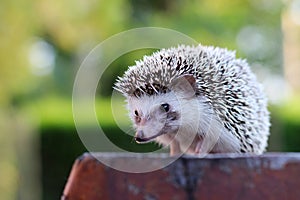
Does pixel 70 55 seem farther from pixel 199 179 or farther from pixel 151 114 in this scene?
pixel 199 179

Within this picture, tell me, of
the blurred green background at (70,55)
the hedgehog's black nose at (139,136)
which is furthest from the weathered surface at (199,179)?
the blurred green background at (70,55)

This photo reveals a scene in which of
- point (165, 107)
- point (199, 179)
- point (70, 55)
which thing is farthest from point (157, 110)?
point (70, 55)

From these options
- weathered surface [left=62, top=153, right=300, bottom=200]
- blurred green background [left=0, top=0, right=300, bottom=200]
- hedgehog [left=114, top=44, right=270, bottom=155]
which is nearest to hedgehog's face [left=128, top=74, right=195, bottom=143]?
hedgehog [left=114, top=44, right=270, bottom=155]

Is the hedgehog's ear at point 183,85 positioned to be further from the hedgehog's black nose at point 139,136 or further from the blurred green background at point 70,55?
the blurred green background at point 70,55

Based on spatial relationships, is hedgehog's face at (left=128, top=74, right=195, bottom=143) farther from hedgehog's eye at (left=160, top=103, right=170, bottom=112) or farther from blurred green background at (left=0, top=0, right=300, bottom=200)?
blurred green background at (left=0, top=0, right=300, bottom=200)

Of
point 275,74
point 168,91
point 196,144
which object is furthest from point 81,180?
point 275,74

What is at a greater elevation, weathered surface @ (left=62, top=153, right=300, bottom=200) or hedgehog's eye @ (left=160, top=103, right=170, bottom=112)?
hedgehog's eye @ (left=160, top=103, right=170, bottom=112)

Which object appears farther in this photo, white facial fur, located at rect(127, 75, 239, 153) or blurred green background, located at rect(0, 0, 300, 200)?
blurred green background, located at rect(0, 0, 300, 200)
